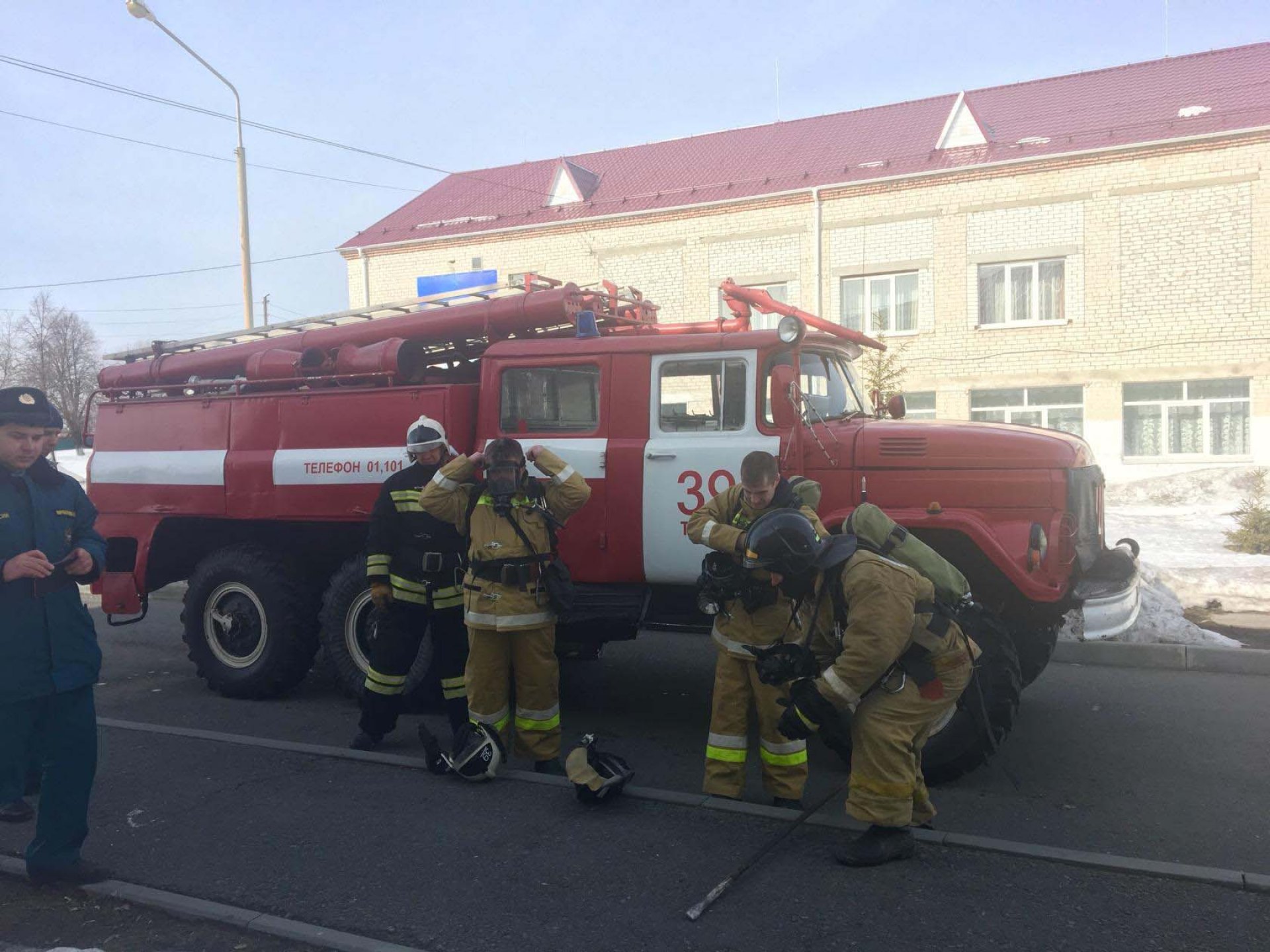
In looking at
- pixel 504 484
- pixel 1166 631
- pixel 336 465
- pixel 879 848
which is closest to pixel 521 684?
pixel 504 484

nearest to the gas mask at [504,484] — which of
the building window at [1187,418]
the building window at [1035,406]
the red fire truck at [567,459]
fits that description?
the red fire truck at [567,459]

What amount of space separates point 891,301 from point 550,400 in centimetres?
1681

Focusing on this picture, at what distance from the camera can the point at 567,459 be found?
21.1 feet

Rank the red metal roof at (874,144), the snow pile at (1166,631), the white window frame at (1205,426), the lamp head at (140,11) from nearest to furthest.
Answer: the snow pile at (1166,631) → the lamp head at (140,11) → the white window frame at (1205,426) → the red metal roof at (874,144)

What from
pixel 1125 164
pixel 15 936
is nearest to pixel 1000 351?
pixel 1125 164

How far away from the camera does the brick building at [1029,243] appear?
1927 centimetres

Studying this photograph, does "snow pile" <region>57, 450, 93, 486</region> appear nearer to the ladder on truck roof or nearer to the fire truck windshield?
the ladder on truck roof

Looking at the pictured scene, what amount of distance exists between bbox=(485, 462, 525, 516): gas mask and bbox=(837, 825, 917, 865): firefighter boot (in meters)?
2.44

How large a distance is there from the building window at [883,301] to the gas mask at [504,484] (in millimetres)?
17346

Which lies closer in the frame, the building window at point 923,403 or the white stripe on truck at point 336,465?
the white stripe on truck at point 336,465

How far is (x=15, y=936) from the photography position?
3.83m

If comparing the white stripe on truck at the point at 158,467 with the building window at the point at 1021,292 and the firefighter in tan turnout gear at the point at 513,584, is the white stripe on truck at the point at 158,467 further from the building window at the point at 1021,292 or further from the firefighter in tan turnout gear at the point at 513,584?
the building window at the point at 1021,292

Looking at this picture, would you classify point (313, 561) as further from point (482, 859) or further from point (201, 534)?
point (482, 859)

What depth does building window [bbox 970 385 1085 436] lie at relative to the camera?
20.8 meters
